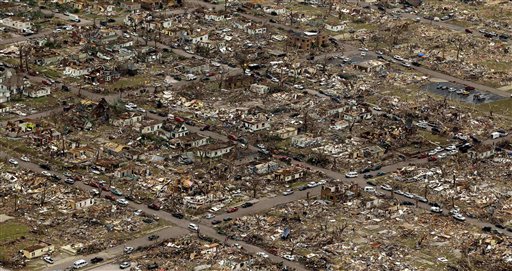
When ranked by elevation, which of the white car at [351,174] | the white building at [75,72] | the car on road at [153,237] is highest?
the car on road at [153,237]

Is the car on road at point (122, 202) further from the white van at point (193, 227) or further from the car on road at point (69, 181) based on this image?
the white van at point (193, 227)

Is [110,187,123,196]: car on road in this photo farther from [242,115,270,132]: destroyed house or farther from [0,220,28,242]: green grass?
[242,115,270,132]: destroyed house

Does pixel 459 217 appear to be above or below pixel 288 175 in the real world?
above

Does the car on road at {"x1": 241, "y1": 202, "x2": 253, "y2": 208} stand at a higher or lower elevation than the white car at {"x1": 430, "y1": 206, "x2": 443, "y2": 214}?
lower

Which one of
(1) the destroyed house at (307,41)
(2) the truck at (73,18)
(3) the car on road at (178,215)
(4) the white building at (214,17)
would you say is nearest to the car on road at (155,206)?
(3) the car on road at (178,215)

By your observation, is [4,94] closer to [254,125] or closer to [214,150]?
[254,125]

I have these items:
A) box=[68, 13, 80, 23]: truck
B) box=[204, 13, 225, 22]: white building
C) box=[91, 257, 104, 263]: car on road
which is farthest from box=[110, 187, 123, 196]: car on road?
box=[204, 13, 225, 22]: white building

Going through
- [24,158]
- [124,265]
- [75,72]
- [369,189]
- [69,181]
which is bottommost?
[75,72]

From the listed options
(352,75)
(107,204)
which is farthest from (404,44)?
(107,204)

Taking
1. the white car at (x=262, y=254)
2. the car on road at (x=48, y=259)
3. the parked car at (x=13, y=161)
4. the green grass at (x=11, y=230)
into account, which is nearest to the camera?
the car on road at (x=48, y=259)

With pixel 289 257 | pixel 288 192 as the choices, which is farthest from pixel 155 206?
pixel 289 257

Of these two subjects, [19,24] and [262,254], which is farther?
[19,24]

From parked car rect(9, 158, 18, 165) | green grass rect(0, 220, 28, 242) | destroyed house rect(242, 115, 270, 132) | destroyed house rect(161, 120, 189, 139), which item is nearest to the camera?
green grass rect(0, 220, 28, 242)
